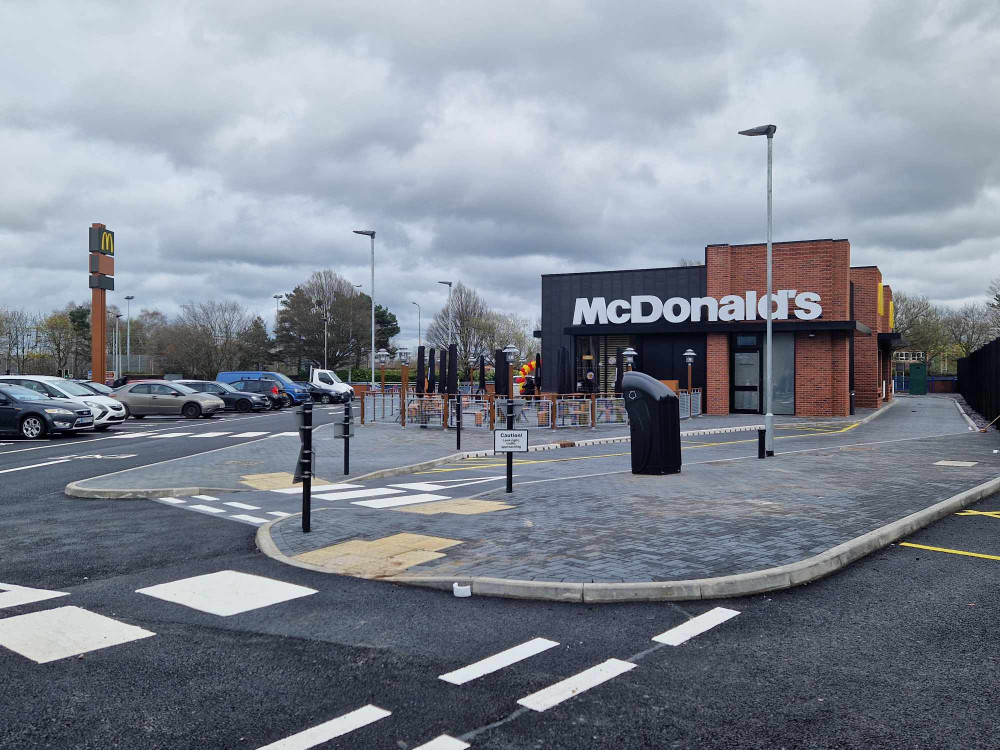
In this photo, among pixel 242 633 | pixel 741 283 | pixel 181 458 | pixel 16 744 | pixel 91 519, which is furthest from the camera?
pixel 741 283

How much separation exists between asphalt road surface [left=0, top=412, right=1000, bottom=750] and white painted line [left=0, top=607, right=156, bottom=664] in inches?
0.8

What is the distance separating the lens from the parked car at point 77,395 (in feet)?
73.9

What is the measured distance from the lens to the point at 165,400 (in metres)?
30.8

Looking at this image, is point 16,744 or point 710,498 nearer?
point 16,744

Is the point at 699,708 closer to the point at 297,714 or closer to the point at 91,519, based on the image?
the point at 297,714

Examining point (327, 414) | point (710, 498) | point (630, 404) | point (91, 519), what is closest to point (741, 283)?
point (327, 414)

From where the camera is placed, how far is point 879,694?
3980 mm

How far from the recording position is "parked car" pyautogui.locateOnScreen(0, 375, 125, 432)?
22531 millimetres

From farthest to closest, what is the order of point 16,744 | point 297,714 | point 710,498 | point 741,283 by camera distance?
point 741,283, point 710,498, point 297,714, point 16,744

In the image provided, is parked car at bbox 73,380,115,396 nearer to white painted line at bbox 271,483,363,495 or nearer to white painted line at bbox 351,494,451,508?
white painted line at bbox 271,483,363,495

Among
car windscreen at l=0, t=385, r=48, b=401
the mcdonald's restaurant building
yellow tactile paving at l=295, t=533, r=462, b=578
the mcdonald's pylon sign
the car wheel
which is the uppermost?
the mcdonald's pylon sign

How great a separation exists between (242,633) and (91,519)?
516 cm

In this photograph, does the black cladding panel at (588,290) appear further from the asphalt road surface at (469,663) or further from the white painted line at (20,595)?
the white painted line at (20,595)

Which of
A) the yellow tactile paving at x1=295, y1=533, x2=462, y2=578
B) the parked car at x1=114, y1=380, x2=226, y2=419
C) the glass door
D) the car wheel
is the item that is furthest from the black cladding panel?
the yellow tactile paving at x1=295, y1=533, x2=462, y2=578
